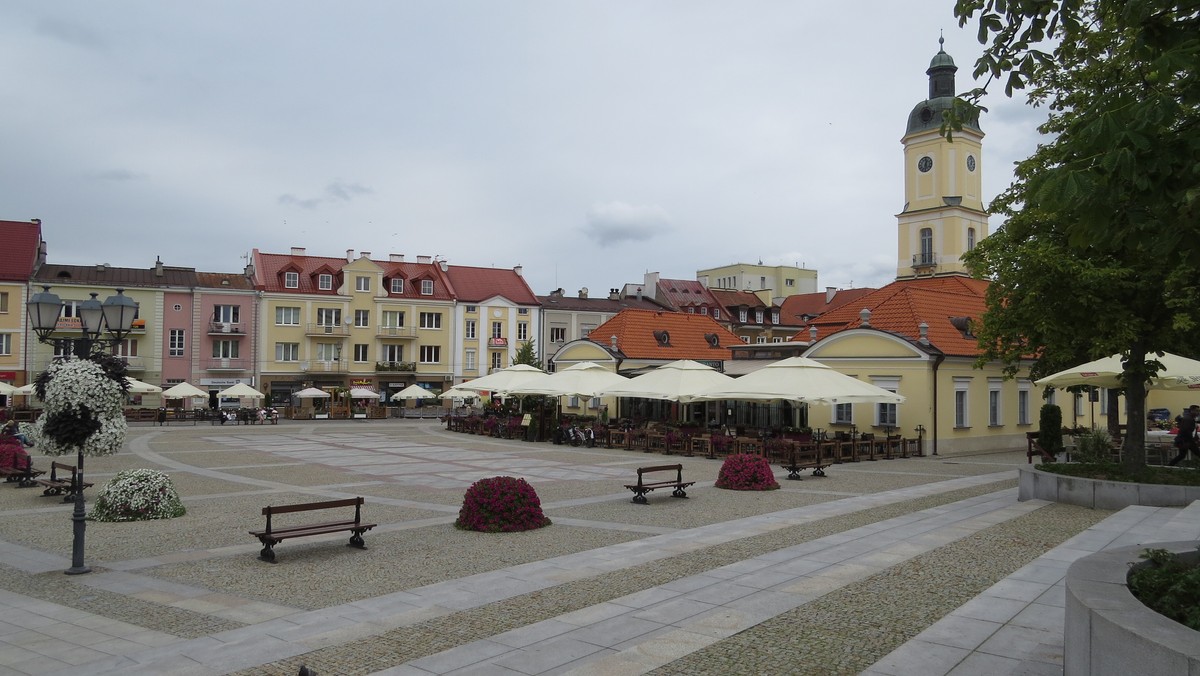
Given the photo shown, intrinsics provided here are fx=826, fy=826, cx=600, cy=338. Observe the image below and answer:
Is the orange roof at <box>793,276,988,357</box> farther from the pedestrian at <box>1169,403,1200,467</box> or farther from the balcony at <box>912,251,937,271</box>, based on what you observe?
the balcony at <box>912,251,937,271</box>

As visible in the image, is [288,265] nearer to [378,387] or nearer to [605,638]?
[378,387]

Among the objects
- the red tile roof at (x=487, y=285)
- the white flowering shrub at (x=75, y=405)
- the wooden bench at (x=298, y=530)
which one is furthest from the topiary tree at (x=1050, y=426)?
the red tile roof at (x=487, y=285)

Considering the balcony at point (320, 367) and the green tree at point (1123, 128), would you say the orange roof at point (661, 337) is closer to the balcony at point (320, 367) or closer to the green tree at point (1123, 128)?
the balcony at point (320, 367)

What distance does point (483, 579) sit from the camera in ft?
33.5

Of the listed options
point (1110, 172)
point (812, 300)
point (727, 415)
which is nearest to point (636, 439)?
point (727, 415)

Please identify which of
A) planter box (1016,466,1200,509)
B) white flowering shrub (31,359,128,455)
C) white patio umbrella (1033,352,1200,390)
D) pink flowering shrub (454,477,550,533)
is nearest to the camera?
white flowering shrub (31,359,128,455)

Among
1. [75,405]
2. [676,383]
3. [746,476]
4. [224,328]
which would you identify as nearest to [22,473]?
[75,405]

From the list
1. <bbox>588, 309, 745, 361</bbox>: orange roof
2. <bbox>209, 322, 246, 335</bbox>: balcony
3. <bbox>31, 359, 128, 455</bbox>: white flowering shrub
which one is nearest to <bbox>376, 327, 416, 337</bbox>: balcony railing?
<bbox>209, 322, 246, 335</bbox>: balcony

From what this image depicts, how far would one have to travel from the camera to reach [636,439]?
32125 mm

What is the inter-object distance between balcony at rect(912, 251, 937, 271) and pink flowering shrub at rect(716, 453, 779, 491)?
34855 millimetres

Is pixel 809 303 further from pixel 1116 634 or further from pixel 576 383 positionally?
pixel 1116 634

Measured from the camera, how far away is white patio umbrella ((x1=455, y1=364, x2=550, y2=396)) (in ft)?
119

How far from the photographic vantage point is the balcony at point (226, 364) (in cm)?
5778

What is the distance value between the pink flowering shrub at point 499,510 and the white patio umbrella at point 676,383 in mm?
14812
